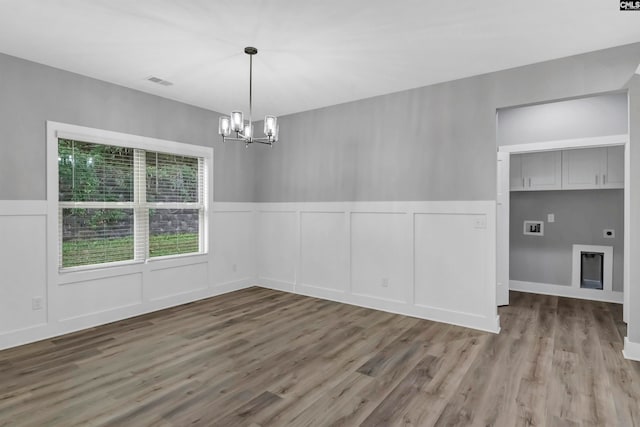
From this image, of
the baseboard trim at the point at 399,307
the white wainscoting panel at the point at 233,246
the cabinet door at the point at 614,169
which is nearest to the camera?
the baseboard trim at the point at 399,307

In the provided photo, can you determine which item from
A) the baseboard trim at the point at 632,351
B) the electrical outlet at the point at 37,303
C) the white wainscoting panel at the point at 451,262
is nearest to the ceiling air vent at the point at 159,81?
the electrical outlet at the point at 37,303

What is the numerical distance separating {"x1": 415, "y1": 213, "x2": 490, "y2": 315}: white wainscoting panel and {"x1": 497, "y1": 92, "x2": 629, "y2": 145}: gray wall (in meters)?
1.59

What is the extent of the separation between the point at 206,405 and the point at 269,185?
12.4ft

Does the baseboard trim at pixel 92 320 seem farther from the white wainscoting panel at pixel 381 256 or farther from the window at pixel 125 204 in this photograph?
the white wainscoting panel at pixel 381 256

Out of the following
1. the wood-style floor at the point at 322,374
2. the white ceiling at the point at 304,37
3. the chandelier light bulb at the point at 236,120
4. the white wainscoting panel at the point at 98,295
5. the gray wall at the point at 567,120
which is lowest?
the wood-style floor at the point at 322,374

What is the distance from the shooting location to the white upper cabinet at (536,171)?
5.04m

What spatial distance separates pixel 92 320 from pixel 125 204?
1359 mm

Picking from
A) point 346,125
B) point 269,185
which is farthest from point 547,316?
point 269,185

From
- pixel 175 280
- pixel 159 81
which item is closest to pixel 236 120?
pixel 159 81

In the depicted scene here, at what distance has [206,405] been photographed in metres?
2.34

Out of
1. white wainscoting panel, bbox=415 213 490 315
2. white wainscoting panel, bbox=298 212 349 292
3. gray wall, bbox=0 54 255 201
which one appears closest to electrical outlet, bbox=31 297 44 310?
gray wall, bbox=0 54 255 201

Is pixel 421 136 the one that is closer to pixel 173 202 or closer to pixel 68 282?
pixel 173 202

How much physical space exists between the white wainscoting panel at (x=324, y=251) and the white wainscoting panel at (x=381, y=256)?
16cm

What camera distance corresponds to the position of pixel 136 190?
4.31 m
